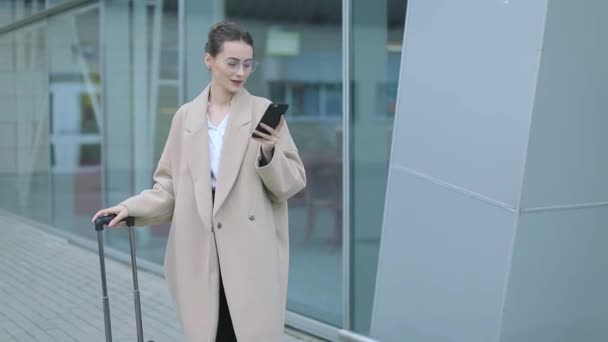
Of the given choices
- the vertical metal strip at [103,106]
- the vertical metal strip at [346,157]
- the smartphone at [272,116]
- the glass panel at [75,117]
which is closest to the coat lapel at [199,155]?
the smartphone at [272,116]

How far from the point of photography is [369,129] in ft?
21.1

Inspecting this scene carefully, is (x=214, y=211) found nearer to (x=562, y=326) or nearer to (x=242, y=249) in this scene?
(x=242, y=249)

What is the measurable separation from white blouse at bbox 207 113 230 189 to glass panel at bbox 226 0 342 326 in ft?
10.0

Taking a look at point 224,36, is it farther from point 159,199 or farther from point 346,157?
point 346,157

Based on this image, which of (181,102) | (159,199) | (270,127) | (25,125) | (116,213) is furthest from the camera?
(25,125)

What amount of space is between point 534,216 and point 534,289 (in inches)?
14.2

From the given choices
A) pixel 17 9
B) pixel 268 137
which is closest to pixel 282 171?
pixel 268 137

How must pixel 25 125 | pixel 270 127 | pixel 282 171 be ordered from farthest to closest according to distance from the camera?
1. pixel 25 125
2. pixel 282 171
3. pixel 270 127

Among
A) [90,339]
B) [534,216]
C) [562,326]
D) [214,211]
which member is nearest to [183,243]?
[214,211]

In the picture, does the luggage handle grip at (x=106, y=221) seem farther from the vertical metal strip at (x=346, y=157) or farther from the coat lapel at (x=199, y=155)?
the vertical metal strip at (x=346, y=157)

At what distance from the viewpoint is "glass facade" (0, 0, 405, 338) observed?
6469 mm

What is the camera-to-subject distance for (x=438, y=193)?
5211mm

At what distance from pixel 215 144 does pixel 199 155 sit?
0.25 ft

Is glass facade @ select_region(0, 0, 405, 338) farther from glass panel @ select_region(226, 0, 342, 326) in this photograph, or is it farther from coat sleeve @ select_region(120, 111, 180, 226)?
coat sleeve @ select_region(120, 111, 180, 226)
